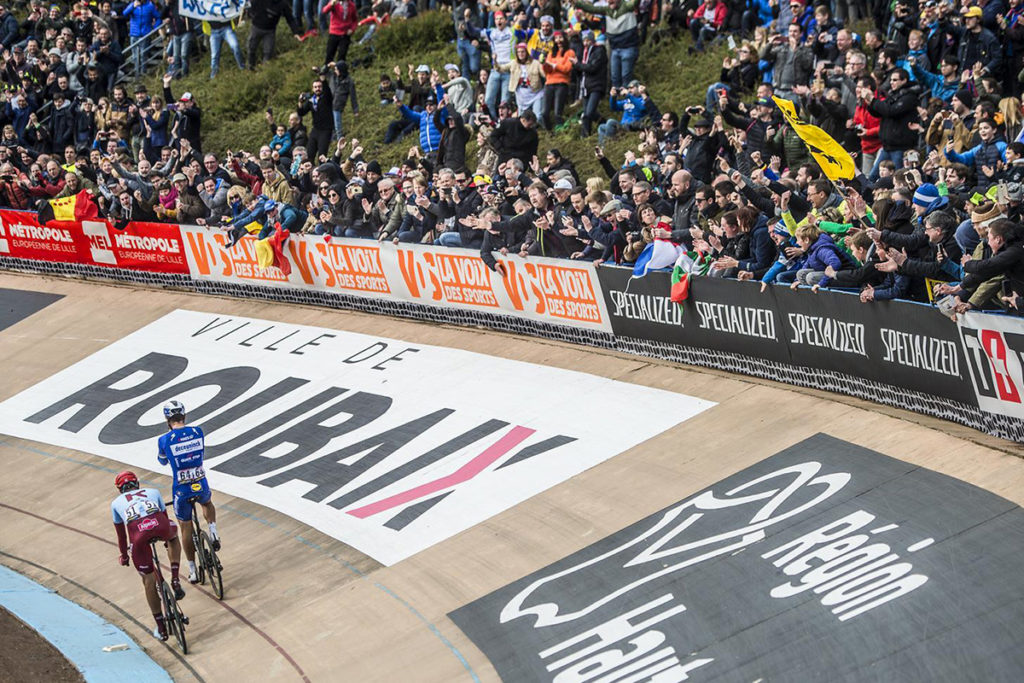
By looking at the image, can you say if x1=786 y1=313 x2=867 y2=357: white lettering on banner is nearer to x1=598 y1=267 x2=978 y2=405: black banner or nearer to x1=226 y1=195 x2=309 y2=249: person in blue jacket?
x1=598 y1=267 x2=978 y2=405: black banner

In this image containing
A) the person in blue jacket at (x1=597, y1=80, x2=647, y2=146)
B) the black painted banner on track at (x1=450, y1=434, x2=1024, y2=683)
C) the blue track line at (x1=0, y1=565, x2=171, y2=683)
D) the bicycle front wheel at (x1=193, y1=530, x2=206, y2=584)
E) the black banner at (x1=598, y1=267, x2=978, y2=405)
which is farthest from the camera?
the person in blue jacket at (x1=597, y1=80, x2=647, y2=146)

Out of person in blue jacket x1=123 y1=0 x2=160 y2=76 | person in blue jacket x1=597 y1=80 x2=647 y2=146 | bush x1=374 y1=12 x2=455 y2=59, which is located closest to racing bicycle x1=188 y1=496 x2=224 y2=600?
person in blue jacket x1=597 y1=80 x2=647 y2=146

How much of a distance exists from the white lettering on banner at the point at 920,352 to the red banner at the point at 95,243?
13952mm

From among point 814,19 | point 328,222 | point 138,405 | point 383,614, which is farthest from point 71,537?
point 814,19

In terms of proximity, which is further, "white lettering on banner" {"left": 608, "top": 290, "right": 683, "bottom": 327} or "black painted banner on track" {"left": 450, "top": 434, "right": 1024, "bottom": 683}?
"white lettering on banner" {"left": 608, "top": 290, "right": 683, "bottom": 327}

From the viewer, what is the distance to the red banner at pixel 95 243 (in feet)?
75.3

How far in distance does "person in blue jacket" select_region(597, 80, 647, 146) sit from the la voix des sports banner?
576 centimetres

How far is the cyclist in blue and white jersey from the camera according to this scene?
41.4 feet

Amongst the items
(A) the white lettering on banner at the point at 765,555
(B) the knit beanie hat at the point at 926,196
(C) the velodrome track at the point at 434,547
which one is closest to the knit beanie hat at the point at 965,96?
(B) the knit beanie hat at the point at 926,196

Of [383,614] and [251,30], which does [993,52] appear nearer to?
[383,614]

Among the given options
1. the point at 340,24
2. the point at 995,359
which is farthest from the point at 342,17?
the point at 995,359

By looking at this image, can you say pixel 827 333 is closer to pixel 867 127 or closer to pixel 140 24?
→ pixel 867 127

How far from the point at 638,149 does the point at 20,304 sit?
39.9 ft

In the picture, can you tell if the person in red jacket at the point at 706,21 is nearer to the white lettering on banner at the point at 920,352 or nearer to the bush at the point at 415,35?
the bush at the point at 415,35
